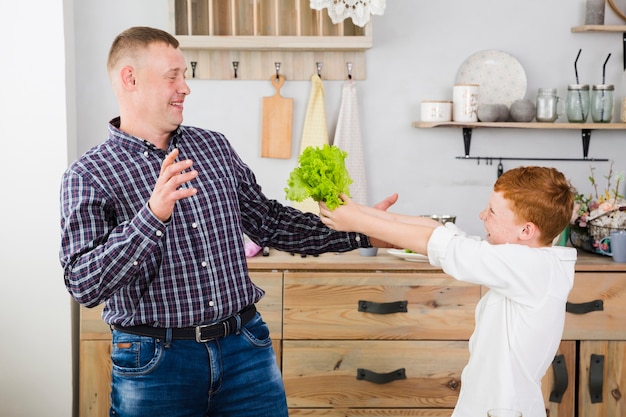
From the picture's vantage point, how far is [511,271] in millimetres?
1859

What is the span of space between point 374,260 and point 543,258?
131 cm

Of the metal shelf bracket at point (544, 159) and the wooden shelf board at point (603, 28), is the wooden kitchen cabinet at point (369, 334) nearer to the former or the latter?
the metal shelf bracket at point (544, 159)

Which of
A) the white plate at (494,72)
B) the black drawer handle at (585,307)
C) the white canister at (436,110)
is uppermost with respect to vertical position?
the white plate at (494,72)

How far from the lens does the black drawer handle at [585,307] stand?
122 inches

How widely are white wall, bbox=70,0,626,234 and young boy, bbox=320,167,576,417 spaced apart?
5.19ft

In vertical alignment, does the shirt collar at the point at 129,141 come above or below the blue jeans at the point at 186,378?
above

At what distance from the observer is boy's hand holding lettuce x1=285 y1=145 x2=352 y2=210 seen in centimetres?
196

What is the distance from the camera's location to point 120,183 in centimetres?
200

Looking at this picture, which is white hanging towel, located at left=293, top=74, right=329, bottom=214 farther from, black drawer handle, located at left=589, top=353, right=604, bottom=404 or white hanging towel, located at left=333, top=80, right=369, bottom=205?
black drawer handle, located at left=589, top=353, right=604, bottom=404

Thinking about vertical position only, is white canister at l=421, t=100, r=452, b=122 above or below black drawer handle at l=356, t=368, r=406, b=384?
above

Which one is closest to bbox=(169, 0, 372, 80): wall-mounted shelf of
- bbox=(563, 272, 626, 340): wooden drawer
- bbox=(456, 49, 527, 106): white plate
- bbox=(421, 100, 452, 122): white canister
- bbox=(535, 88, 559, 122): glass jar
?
bbox=(421, 100, 452, 122): white canister

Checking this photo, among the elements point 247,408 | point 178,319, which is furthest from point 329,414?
point 178,319

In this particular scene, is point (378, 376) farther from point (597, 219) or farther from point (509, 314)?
point (509, 314)

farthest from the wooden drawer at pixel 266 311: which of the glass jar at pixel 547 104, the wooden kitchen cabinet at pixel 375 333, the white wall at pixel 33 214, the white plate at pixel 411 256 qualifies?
the glass jar at pixel 547 104
